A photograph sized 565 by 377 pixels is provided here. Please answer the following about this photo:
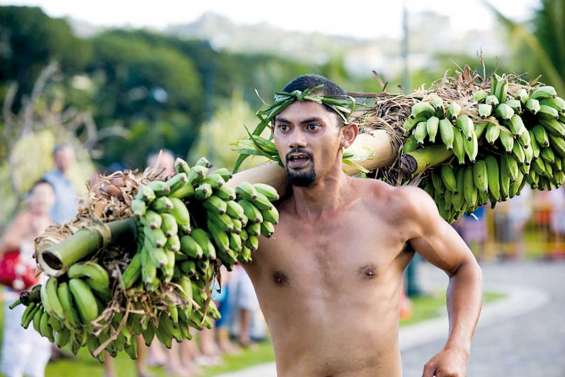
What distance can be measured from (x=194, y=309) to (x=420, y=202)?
117cm

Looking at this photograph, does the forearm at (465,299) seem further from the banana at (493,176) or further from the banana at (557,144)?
the banana at (557,144)

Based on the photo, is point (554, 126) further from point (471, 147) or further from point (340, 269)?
point (340, 269)

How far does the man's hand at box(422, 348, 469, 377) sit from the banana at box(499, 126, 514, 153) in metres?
1.18

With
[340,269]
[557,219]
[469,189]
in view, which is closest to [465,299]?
[340,269]

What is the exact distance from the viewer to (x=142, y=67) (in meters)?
62.4

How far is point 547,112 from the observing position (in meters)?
5.22

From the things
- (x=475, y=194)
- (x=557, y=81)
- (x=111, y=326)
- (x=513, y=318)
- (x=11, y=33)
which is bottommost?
(x=513, y=318)

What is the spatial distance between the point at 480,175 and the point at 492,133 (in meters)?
0.25

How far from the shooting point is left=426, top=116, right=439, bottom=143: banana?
4.77 m

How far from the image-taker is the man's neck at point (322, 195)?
430cm

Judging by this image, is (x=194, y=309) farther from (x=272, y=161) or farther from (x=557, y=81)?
(x=557, y=81)

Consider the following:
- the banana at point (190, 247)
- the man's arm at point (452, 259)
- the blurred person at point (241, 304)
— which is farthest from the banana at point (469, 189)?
the blurred person at point (241, 304)

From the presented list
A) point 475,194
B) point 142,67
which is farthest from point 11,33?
point 475,194

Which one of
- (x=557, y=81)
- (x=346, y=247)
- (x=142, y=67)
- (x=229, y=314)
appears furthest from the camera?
(x=142, y=67)
